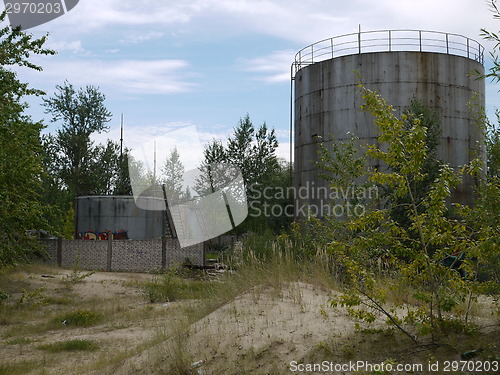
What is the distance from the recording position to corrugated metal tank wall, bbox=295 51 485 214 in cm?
1855

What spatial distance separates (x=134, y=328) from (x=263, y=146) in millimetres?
29302

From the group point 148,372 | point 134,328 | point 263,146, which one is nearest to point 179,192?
point 263,146

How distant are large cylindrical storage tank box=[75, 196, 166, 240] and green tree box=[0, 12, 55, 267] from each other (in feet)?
35.0

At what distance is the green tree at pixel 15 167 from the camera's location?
11.7 m

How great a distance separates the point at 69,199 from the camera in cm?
3616

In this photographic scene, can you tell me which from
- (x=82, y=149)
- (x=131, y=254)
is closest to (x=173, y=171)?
(x=82, y=149)

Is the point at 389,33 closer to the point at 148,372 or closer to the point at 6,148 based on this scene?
the point at 6,148

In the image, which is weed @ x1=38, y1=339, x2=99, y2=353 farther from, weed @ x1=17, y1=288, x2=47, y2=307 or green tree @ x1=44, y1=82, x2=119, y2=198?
green tree @ x1=44, y1=82, x2=119, y2=198

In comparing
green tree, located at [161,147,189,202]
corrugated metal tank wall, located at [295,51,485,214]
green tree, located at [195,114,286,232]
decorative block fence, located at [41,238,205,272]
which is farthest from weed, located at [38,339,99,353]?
green tree, located at [161,147,189,202]

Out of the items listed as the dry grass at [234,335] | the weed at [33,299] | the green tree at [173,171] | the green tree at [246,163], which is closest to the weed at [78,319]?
the dry grass at [234,335]

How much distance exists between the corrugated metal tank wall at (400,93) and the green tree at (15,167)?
10.3 m

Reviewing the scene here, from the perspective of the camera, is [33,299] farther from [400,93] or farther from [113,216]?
[400,93]

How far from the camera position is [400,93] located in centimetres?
1856

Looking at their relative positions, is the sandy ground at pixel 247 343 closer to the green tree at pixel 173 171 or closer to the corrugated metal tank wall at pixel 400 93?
the corrugated metal tank wall at pixel 400 93
